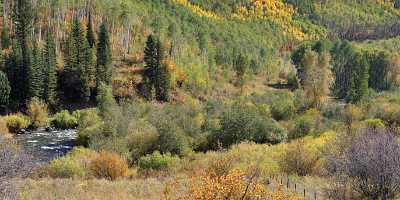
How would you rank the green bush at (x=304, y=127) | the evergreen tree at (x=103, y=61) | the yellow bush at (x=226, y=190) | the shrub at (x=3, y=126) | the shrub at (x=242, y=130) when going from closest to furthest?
the yellow bush at (x=226, y=190)
the shrub at (x=242, y=130)
the green bush at (x=304, y=127)
the shrub at (x=3, y=126)
the evergreen tree at (x=103, y=61)

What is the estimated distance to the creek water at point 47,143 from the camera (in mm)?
54594

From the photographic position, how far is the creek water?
179 feet

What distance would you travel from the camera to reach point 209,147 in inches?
2083

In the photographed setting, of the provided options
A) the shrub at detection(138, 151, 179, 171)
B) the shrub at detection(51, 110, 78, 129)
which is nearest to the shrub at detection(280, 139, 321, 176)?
the shrub at detection(138, 151, 179, 171)

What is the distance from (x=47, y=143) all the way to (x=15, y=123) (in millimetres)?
12308

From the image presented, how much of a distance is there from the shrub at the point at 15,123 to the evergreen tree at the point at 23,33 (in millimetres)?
9581

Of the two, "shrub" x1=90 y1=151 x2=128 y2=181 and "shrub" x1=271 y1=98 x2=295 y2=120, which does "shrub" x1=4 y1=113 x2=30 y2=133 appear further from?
"shrub" x1=90 y1=151 x2=128 y2=181

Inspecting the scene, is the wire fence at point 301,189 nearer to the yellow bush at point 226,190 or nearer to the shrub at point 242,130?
the yellow bush at point 226,190

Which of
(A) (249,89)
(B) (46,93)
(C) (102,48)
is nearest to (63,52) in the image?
(C) (102,48)

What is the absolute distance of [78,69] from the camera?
3484 inches

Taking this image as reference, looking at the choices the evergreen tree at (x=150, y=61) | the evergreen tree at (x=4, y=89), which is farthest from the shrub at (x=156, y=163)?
the evergreen tree at (x=150, y=61)

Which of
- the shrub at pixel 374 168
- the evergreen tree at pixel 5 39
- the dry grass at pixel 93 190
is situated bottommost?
the dry grass at pixel 93 190

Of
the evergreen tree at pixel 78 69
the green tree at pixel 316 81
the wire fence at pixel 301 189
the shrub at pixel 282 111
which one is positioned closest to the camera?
the wire fence at pixel 301 189

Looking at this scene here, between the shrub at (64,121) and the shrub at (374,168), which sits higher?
the shrub at (374,168)
